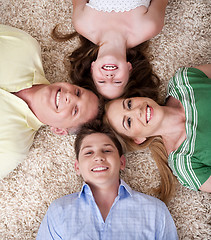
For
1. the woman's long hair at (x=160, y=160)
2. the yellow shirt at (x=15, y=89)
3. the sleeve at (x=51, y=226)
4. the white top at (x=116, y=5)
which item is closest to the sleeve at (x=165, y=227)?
the woman's long hair at (x=160, y=160)

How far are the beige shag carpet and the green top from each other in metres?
0.24

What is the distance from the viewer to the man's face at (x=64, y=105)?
4.86 ft

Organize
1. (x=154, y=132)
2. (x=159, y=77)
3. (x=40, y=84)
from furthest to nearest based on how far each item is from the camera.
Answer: (x=159, y=77) < (x=40, y=84) < (x=154, y=132)

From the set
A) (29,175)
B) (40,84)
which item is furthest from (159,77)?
(29,175)

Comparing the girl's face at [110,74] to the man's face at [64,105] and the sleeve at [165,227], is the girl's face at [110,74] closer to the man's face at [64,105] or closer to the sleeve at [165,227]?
the man's face at [64,105]

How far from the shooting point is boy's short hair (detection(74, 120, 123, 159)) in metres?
1.60

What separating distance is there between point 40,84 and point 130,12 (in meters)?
0.68

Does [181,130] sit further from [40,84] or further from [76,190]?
[40,84]

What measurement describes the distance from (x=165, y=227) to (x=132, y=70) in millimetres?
927

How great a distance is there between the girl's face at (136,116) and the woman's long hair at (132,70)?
200 mm

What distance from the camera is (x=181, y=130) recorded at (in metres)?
1.58

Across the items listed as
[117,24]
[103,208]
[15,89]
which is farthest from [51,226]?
[117,24]

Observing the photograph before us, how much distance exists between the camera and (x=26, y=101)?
5.37ft

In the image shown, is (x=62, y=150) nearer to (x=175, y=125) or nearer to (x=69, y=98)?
(x=69, y=98)
